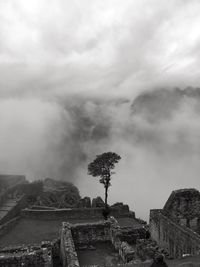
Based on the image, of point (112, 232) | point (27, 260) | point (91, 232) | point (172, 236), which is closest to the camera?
point (27, 260)

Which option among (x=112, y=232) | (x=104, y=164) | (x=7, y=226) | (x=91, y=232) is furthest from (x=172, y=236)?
(x=7, y=226)

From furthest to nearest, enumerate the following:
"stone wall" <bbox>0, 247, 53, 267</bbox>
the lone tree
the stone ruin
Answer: the lone tree
the stone ruin
"stone wall" <bbox>0, 247, 53, 267</bbox>

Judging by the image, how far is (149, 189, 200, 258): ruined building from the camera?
79.8 ft

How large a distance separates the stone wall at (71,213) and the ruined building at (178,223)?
11378 millimetres

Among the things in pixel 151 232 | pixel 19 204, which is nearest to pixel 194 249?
pixel 151 232

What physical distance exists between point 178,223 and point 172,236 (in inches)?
53.2

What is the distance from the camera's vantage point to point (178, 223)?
2747cm

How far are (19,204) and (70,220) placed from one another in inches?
315

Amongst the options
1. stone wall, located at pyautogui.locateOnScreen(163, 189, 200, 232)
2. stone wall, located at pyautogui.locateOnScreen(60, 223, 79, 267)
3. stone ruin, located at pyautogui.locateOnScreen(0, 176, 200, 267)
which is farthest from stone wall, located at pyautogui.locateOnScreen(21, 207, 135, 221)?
stone wall, located at pyautogui.locateOnScreen(60, 223, 79, 267)

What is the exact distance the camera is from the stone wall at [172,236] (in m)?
22.8

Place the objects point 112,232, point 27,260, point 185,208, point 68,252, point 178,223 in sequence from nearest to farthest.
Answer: point 27,260 → point 68,252 → point 112,232 → point 178,223 → point 185,208

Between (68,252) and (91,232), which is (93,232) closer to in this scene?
(91,232)

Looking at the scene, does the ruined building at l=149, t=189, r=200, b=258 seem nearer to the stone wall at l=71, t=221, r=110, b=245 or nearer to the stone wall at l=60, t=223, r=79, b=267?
the stone wall at l=71, t=221, r=110, b=245

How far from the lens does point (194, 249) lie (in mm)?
22250
